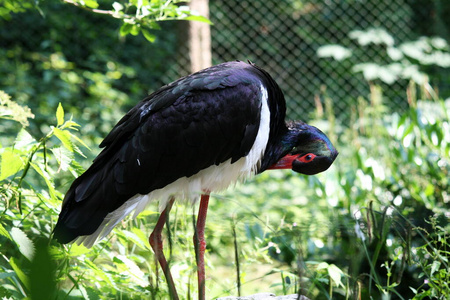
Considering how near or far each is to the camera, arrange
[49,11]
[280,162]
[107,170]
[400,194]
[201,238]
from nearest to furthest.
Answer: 1. [107,170]
2. [201,238]
3. [280,162]
4. [400,194]
5. [49,11]

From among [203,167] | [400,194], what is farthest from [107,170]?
[400,194]

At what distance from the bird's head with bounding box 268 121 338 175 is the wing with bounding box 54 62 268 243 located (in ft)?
1.25

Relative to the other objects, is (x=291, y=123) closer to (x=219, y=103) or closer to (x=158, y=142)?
(x=219, y=103)

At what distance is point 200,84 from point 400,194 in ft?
7.45

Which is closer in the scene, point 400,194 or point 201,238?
point 201,238

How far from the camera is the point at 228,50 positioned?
729cm

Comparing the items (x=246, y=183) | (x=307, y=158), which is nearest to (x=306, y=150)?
(x=307, y=158)

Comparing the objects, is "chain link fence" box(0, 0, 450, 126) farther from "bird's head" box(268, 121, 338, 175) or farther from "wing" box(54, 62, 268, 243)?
"wing" box(54, 62, 268, 243)

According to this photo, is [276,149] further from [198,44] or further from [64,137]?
[198,44]

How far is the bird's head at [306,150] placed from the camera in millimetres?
3076

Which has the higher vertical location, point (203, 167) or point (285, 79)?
point (203, 167)

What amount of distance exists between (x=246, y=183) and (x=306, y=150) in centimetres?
317

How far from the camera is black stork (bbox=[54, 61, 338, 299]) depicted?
260 cm

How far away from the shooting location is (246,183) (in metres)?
6.26
